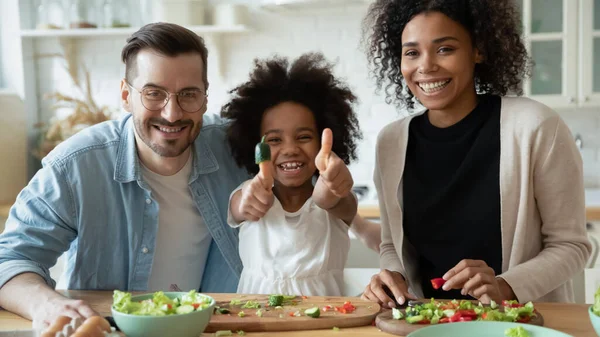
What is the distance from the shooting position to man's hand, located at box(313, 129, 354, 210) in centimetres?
155

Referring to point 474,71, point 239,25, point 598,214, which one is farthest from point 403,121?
point 239,25

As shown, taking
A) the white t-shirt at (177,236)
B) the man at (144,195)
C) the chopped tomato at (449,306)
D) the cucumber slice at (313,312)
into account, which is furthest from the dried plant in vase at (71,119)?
the chopped tomato at (449,306)

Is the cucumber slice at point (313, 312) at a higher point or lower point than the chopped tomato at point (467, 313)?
lower

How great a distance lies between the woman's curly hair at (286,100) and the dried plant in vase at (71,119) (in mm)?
2171

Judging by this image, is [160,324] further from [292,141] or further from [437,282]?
[292,141]

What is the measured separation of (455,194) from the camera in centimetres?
178

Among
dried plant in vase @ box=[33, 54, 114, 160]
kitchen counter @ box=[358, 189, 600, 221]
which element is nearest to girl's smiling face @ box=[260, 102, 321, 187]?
kitchen counter @ box=[358, 189, 600, 221]

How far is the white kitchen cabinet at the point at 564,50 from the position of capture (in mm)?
3465

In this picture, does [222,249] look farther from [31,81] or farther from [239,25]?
[31,81]

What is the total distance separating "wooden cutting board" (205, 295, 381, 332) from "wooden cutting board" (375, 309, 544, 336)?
0.12ft

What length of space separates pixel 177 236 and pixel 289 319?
0.71 metres

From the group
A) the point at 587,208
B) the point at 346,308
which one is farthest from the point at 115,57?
the point at 346,308

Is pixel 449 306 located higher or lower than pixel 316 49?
lower

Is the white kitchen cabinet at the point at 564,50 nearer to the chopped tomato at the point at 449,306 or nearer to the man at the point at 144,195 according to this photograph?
the man at the point at 144,195
